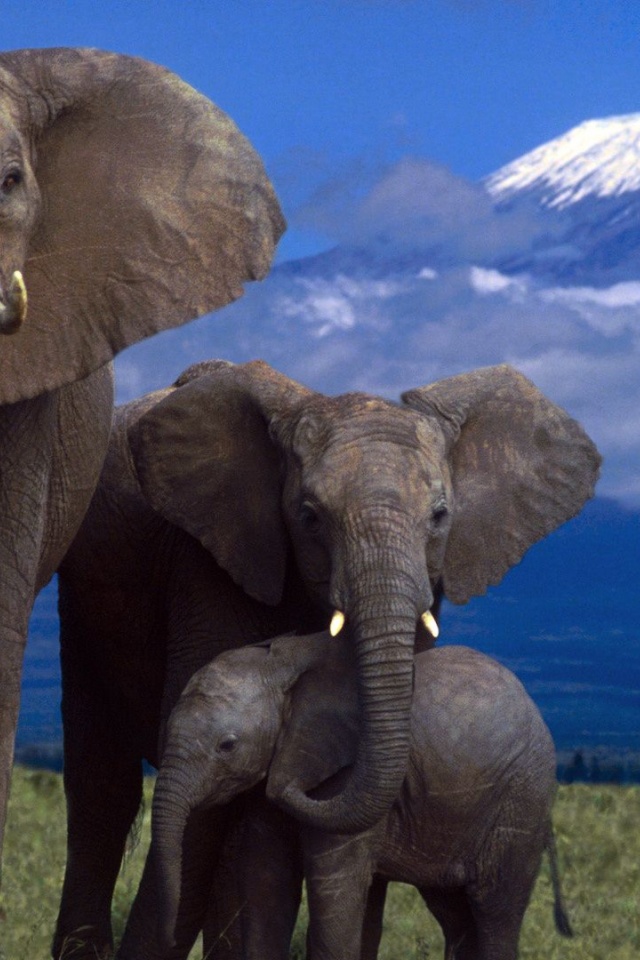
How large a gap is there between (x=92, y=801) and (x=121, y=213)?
8.95 feet

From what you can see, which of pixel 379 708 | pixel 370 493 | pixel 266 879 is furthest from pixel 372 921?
pixel 370 493

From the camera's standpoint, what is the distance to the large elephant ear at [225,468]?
6.73 metres

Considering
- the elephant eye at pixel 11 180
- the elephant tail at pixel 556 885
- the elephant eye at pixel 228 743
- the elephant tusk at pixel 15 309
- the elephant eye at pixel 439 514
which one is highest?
the elephant eye at pixel 11 180

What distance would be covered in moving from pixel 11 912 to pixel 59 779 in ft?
12.1

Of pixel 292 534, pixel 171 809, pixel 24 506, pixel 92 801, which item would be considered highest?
pixel 24 506

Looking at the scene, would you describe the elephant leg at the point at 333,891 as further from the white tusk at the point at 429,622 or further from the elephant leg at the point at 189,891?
the elephant leg at the point at 189,891

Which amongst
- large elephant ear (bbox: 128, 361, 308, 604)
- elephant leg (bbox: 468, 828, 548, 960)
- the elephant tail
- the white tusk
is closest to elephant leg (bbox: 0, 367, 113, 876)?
large elephant ear (bbox: 128, 361, 308, 604)

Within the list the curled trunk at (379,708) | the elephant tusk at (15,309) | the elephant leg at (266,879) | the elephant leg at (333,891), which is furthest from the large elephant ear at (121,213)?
the elephant leg at (333,891)

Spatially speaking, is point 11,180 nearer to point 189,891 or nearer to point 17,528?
point 17,528

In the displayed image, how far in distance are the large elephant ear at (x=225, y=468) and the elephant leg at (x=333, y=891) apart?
84 cm

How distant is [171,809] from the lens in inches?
242

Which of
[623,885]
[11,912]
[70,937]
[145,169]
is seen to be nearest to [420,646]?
[145,169]

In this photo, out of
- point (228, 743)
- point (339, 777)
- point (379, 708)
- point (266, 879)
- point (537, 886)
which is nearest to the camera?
point (379, 708)

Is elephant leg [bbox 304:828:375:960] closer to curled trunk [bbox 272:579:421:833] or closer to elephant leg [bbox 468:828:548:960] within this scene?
curled trunk [bbox 272:579:421:833]
